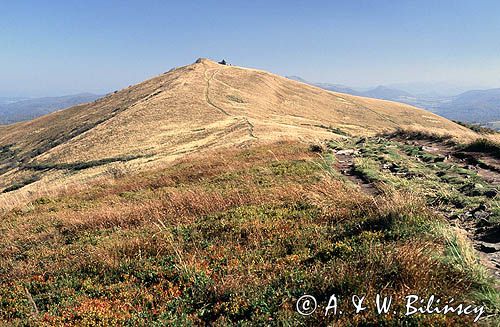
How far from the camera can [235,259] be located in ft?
23.3

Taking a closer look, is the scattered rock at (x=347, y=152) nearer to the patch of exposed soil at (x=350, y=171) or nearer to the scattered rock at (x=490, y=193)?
the patch of exposed soil at (x=350, y=171)

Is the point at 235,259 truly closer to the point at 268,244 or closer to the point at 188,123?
the point at 268,244

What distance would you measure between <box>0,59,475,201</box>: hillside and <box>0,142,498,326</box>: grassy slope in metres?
18.6

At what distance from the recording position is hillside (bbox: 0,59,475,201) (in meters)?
42.3

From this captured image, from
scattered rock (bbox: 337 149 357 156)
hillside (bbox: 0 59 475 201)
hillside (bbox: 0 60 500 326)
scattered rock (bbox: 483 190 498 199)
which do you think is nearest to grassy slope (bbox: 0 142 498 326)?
hillside (bbox: 0 60 500 326)

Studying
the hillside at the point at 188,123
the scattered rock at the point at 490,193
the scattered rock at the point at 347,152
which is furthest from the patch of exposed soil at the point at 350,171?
the hillside at the point at 188,123

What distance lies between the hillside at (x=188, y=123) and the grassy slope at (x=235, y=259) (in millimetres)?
18574

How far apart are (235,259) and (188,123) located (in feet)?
165

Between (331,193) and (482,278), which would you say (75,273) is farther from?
(482,278)

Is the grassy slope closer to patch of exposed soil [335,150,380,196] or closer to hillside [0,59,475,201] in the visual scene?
patch of exposed soil [335,150,380,196]

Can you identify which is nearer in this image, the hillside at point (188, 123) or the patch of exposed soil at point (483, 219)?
the patch of exposed soil at point (483, 219)

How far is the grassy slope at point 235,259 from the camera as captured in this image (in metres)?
5.14

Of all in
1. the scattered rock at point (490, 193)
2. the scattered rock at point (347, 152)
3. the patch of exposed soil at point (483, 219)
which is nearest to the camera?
the patch of exposed soil at point (483, 219)

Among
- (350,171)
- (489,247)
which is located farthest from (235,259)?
(350,171)
